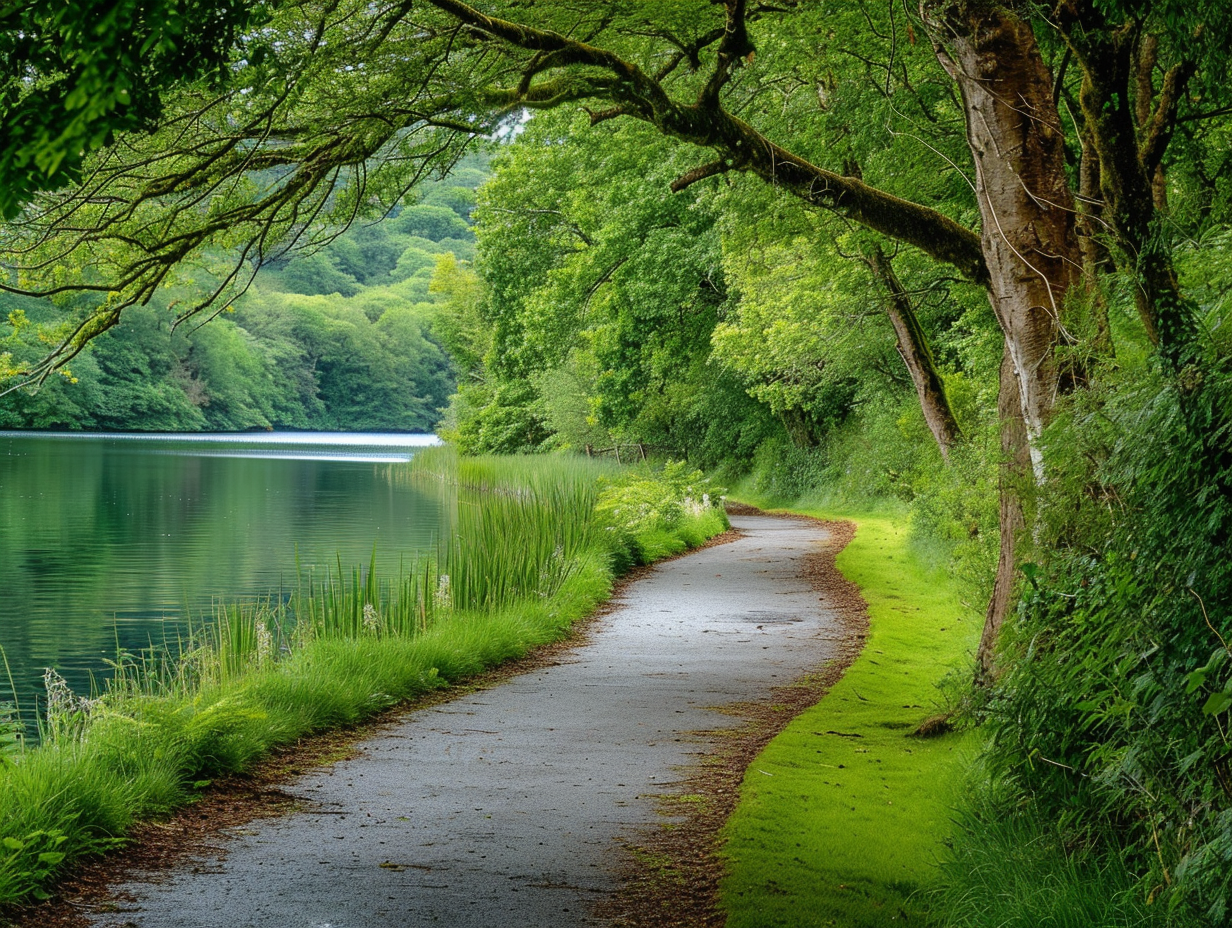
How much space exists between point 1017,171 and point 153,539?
20.0 meters

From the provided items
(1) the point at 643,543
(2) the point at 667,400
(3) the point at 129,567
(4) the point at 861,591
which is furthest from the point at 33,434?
(4) the point at 861,591

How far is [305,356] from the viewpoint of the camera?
102562mm

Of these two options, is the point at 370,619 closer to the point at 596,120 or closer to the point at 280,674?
the point at 280,674

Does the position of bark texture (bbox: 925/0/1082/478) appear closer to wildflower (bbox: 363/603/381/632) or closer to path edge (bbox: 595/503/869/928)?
path edge (bbox: 595/503/869/928)

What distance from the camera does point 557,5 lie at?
297 inches

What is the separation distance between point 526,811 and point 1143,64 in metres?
4.78

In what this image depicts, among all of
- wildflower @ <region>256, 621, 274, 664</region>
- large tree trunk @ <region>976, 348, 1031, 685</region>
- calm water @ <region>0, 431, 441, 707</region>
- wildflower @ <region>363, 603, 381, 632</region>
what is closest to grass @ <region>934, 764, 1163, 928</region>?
large tree trunk @ <region>976, 348, 1031, 685</region>

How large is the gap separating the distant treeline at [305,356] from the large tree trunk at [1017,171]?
6493cm

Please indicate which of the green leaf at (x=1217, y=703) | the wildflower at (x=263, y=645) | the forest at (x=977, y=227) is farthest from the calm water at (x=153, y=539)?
the green leaf at (x=1217, y=703)

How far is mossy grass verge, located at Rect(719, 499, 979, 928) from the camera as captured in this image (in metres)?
4.77

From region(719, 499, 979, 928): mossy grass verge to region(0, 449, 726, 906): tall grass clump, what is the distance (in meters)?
2.85

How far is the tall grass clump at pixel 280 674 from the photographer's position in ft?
17.0

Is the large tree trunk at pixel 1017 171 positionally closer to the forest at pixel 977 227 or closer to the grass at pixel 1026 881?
the forest at pixel 977 227

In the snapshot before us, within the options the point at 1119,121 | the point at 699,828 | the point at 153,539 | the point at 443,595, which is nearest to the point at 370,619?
the point at 443,595
